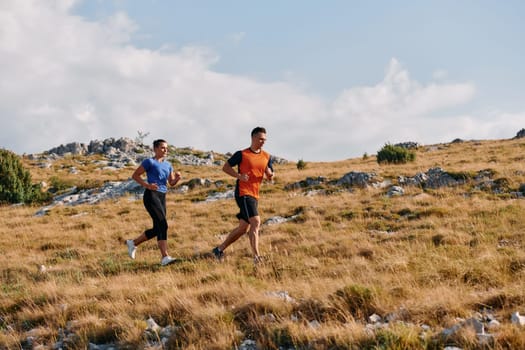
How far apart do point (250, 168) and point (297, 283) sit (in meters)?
2.84

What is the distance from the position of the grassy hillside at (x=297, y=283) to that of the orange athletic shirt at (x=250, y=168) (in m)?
1.46

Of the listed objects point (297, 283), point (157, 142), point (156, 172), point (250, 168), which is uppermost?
point (157, 142)

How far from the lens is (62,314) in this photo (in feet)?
17.8

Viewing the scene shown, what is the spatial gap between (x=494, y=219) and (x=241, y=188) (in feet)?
22.2

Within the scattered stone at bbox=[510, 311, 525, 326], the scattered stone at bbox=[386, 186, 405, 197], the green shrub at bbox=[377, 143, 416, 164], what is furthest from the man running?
the green shrub at bbox=[377, 143, 416, 164]

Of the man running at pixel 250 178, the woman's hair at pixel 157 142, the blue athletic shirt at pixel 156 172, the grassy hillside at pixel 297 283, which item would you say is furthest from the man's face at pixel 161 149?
the grassy hillside at pixel 297 283

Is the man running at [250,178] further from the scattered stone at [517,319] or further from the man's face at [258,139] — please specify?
the scattered stone at [517,319]

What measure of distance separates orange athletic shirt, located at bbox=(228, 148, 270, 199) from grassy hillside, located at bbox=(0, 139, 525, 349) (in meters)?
1.46

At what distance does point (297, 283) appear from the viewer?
232 inches

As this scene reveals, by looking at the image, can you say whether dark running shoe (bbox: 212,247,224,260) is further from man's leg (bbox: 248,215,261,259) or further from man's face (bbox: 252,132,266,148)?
man's face (bbox: 252,132,266,148)

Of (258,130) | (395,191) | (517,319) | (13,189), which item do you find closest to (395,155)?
(395,191)

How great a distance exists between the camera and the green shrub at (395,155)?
93.2 feet

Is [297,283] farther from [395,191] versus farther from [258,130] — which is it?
[395,191]

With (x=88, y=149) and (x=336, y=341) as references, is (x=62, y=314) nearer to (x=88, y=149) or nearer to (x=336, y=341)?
(x=336, y=341)
